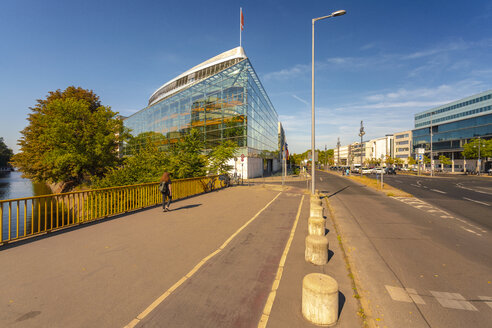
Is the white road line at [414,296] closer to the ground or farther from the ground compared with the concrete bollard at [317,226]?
closer to the ground

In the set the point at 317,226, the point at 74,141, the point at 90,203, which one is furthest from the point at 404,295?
the point at 74,141

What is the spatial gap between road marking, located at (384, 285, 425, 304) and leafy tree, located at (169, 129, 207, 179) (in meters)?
15.9

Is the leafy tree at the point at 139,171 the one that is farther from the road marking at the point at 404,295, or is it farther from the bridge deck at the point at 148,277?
the road marking at the point at 404,295

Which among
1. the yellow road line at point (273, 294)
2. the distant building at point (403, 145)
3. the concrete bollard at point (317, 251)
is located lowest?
the yellow road line at point (273, 294)

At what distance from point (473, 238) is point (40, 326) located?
1070 centimetres

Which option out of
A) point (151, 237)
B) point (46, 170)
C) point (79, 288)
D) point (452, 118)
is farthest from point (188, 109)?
point (452, 118)

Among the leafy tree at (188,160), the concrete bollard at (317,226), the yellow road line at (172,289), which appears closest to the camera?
the yellow road line at (172,289)

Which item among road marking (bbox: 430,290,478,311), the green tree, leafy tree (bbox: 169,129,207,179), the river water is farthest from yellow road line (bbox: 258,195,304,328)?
the green tree

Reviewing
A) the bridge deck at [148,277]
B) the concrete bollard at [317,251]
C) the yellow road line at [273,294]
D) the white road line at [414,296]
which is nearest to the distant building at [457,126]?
the white road line at [414,296]

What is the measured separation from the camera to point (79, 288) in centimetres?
362

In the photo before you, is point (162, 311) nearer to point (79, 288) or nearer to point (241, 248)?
point (79, 288)

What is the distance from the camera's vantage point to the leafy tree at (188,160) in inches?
703

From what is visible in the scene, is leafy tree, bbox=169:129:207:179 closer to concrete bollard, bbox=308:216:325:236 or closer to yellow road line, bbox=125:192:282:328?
yellow road line, bbox=125:192:282:328

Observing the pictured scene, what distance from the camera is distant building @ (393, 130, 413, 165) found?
94.4m
